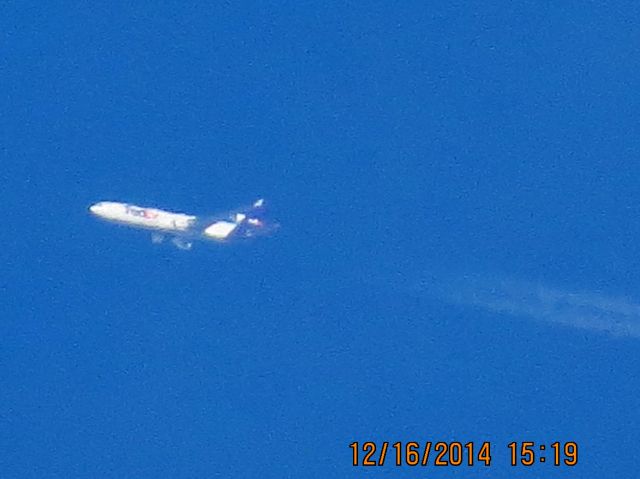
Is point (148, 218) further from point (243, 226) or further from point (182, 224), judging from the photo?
point (243, 226)

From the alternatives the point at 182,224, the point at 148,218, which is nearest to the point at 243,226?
the point at 182,224

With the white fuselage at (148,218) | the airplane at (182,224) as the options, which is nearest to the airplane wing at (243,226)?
the airplane at (182,224)

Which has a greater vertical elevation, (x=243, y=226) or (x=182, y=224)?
(x=243, y=226)

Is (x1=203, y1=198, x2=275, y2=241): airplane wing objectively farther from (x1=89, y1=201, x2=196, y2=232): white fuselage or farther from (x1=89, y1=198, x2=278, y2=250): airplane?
(x1=89, y1=201, x2=196, y2=232): white fuselage

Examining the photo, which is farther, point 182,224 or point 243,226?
point 243,226

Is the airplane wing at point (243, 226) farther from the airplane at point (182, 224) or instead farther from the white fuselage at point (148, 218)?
the white fuselage at point (148, 218)

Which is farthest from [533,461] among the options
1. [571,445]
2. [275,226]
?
[275,226]
